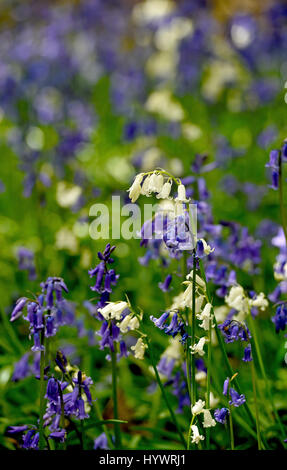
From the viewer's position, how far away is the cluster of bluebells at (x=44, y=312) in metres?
2.70

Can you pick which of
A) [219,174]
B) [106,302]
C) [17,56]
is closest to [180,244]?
[106,302]

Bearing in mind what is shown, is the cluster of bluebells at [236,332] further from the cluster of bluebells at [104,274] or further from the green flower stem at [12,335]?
the green flower stem at [12,335]

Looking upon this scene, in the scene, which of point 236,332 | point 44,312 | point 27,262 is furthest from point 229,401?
point 27,262

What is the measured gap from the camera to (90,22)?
1088cm

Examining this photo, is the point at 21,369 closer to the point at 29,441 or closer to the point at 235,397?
the point at 29,441

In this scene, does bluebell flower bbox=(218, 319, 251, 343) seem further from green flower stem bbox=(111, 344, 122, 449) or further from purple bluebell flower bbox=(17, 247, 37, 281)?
purple bluebell flower bbox=(17, 247, 37, 281)

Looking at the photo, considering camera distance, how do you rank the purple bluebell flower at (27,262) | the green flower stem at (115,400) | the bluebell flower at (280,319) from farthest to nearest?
the purple bluebell flower at (27,262) < the green flower stem at (115,400) < the bluebell flower at (280,319)

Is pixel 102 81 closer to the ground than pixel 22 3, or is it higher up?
closer to the ground

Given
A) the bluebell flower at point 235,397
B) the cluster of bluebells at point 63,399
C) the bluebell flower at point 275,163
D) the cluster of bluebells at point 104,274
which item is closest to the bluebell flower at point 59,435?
the cluster of bluebells at point 63,399

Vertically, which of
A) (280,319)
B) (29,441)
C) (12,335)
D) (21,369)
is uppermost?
(12,335)

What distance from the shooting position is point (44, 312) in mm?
2771
